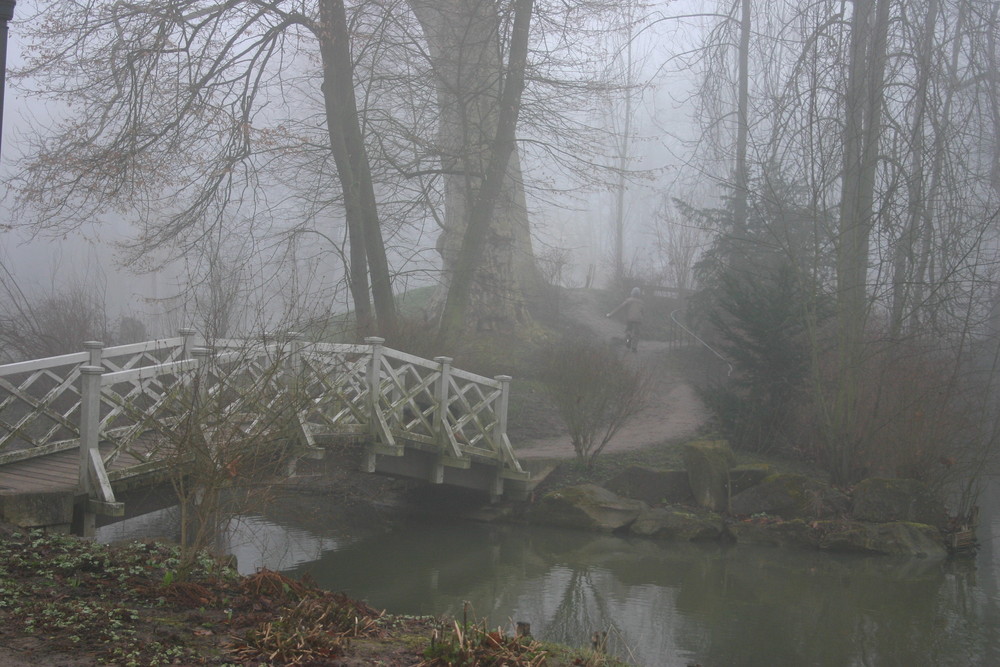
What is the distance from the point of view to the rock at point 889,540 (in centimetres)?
1260

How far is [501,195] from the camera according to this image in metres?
18.1

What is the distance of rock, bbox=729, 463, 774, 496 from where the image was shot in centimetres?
1460

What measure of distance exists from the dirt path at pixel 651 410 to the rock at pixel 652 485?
139 centimetres

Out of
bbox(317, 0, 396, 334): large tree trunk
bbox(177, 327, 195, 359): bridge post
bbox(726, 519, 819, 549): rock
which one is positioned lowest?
bbox(726, 519, 819, 549): rock

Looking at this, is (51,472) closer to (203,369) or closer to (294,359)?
(203,369)

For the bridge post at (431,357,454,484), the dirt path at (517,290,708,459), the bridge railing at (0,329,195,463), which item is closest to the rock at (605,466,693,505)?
the dirt path at (517,290,708,459)

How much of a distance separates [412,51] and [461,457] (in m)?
7.23

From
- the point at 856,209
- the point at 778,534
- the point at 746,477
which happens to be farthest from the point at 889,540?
the point at 856,209

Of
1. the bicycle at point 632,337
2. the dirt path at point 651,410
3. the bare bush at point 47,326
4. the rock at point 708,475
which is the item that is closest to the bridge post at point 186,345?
the bare bush at point 47,326

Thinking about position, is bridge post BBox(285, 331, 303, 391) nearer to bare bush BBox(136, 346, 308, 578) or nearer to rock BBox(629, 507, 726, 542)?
bare bush BBox(136, 346, 308, 578)

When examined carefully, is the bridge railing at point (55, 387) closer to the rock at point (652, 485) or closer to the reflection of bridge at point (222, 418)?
the reflection of bridge at point (222, 418)

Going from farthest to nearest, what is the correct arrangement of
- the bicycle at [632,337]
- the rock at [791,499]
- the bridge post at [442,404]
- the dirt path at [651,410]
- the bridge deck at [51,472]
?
the bicycle at [632,337], the dirt path at [651,410], the rock at [791,499], the bridge post at [442,404], the bridge deck at [51,472]

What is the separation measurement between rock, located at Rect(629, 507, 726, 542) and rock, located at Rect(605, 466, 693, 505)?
94cm

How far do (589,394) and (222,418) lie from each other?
9.24 meters
